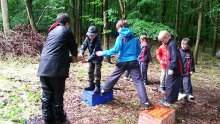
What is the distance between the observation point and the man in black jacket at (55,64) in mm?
4965

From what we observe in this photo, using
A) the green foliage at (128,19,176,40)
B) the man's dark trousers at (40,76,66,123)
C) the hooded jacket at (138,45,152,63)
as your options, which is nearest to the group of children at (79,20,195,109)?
the man's dark trousers at (40,76,66,123)

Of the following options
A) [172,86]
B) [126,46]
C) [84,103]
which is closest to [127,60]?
[126,46]

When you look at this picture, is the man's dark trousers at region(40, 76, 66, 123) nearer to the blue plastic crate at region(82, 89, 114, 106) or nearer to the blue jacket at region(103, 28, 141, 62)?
the blue plastic crate at region(82, 89, 114, 106)

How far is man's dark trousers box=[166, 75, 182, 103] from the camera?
22.7ft

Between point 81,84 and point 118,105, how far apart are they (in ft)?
6.44

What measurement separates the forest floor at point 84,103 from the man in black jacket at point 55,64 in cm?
53

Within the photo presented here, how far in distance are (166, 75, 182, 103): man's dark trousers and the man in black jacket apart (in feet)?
9.23

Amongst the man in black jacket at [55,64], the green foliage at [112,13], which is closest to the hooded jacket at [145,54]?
the green foliage at [112,13]

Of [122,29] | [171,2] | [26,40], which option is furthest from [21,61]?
[171,2]

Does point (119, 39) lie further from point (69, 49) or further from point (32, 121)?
point (32, 121)

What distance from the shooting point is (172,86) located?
6.94 meters

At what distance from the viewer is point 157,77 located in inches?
426

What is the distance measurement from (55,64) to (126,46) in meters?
2.05

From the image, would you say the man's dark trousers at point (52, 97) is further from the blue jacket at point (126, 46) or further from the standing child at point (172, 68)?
the standing child at point (172, 68)
